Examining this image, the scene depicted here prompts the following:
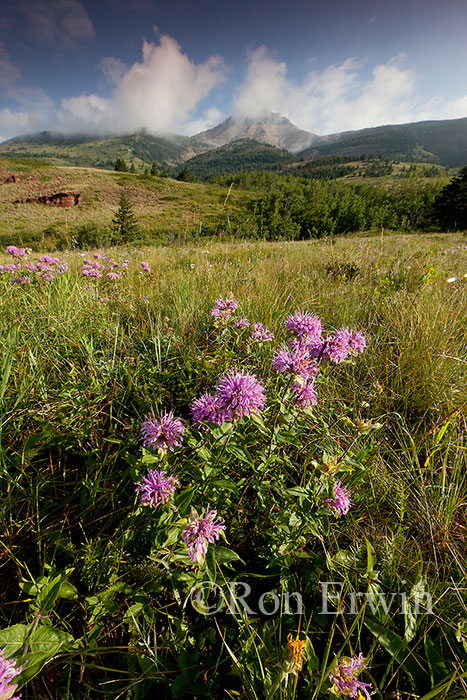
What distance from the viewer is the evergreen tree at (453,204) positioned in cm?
4084

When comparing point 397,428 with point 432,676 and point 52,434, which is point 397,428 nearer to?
point 432,676

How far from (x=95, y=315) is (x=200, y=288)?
1.32m

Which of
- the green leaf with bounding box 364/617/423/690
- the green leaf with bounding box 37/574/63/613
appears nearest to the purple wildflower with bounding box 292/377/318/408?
the green leaf with bounding box 364/617/423/690

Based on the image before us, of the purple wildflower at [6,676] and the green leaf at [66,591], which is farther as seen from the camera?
the green leaf at [66,591]

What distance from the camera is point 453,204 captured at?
1692 inches

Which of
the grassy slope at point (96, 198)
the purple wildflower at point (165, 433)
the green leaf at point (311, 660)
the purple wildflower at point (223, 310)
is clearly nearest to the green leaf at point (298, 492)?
the green leaf at point (311, 660)

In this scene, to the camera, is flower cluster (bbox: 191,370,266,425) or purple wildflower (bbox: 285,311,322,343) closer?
flower cluster (bbox: 191,370,266,425)

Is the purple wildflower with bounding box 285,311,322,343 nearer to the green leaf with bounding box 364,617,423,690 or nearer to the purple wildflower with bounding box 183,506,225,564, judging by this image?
the purple wildflower with bounding box 183,506,225,564

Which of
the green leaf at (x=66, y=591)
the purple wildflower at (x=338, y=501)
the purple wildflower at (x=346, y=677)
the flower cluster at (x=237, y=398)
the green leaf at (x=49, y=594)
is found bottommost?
the purple wildflower at (x=346, y=677)

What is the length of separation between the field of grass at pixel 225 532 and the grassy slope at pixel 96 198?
A: 3601 cm

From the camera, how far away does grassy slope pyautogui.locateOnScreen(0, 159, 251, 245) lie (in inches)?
1602

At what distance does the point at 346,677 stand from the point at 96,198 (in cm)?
6350

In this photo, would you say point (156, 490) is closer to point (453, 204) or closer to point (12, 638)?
point (12, 638)

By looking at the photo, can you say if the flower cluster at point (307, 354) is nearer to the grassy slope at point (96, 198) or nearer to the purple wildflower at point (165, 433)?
the purple wildflower at point (165, 433)
